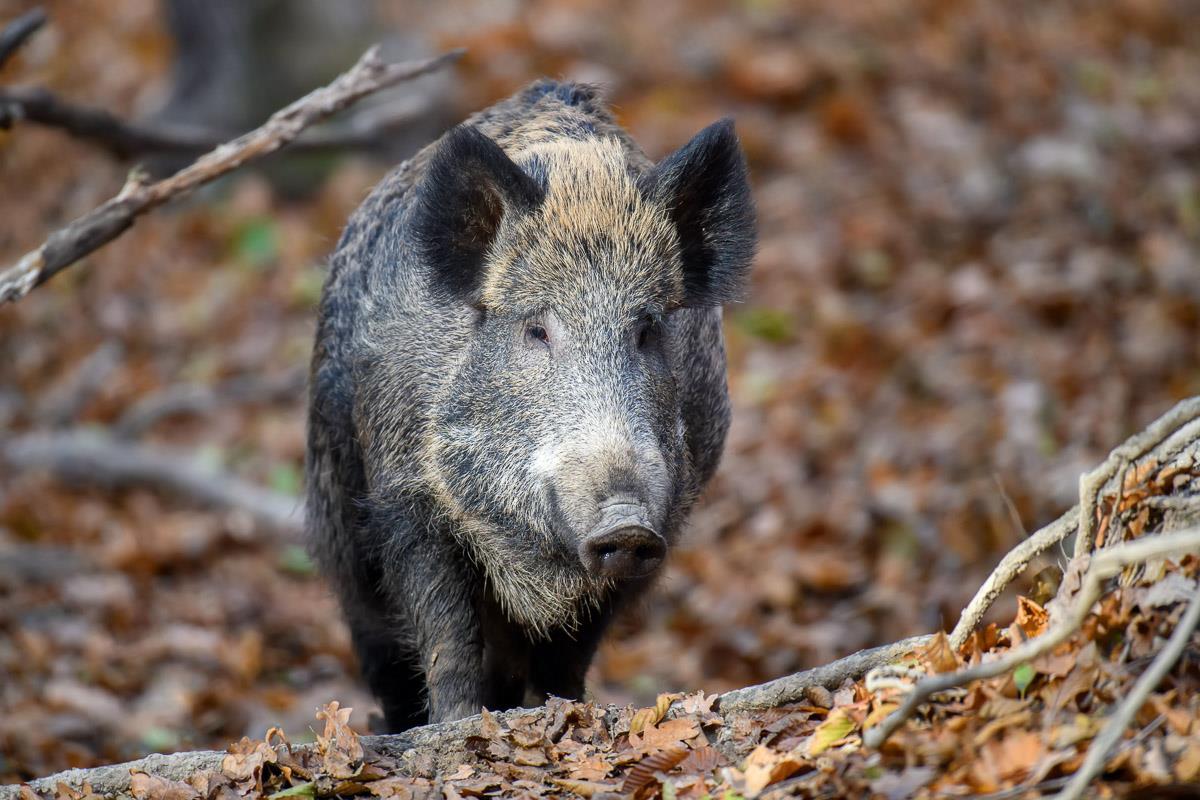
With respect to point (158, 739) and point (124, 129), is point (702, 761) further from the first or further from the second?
point (124, 129)

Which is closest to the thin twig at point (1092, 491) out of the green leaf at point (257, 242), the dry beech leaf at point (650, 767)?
the dry beech leaf at point (650, 767)

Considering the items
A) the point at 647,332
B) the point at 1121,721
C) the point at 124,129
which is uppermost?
the point at 124,129

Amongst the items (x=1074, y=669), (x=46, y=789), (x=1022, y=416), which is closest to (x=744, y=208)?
(x=1074, y=669)

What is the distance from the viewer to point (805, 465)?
8.61 metres

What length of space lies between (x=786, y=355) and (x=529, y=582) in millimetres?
5533

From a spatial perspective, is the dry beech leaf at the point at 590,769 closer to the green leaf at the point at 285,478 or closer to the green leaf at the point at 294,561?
the green leaf at the point at 294,561

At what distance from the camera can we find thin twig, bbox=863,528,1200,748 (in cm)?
261

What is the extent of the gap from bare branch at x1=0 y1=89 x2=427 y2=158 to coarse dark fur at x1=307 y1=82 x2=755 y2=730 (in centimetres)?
140

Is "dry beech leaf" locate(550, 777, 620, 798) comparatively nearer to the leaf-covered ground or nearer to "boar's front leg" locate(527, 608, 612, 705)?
the leaf-covered ground

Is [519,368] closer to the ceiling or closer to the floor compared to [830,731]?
closer to the ceiling

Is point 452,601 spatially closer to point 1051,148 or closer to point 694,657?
point 694,657

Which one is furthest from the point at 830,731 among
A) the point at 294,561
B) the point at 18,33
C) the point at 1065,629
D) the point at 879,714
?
the point at 294,561

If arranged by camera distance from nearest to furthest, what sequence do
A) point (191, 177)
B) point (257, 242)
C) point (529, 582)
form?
point (529, 582)
point (191, 177)
point (257, 242)

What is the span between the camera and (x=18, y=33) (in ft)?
17.1
